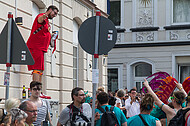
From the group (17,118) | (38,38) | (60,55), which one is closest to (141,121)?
(17,118)

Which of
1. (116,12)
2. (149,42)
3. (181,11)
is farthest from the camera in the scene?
(116,12)

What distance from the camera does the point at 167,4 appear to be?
31.9 metres

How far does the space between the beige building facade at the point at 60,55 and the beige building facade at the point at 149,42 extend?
38.0ft

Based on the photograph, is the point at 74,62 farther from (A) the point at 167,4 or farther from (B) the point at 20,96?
(A) the point at 167,4

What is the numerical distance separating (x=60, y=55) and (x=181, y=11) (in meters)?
18.5

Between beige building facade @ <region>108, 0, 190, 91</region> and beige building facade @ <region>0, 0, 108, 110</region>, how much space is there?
11575mm

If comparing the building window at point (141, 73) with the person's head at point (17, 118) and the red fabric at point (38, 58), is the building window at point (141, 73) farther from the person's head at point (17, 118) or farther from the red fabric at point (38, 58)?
the person's head at point (17, 118)

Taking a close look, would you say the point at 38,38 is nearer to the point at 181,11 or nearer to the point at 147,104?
the point at 147,104

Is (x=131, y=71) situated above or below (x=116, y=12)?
below

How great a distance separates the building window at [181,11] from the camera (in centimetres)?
3209

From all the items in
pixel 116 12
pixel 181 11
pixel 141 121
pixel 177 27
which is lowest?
pixel 141 121

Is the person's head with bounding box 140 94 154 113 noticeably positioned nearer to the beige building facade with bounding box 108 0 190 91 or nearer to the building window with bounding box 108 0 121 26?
Answer: the beige building facade with bounding box 108 0 190 91

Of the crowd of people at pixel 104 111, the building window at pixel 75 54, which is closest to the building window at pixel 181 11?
the building window at pixel 75 54

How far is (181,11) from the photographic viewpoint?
3231cm
